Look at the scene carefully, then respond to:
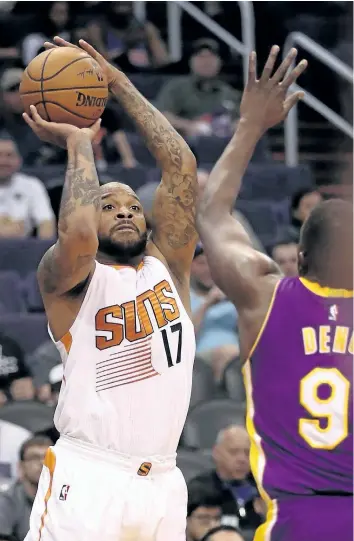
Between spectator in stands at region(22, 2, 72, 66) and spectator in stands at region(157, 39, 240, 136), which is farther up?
spectator in stands at region(22, 2, 72, 66)

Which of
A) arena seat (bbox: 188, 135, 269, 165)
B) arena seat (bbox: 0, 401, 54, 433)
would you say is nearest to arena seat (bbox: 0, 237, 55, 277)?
arena seat (bbox: 0, 401, 54, 433)

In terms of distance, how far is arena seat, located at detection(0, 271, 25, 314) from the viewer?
29.8ft

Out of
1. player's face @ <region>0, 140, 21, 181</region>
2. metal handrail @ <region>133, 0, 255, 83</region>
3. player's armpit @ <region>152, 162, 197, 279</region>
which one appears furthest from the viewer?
metal handrail @ <region>133, 0, 255, 83</region>

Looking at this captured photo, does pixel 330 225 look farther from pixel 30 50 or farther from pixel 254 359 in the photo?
pixel 30 50

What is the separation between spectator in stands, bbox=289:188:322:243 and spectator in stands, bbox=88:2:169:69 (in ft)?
8.87

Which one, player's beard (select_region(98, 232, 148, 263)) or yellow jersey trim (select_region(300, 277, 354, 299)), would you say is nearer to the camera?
yellow jersey trim (select_region(300, 277, 354, 299))

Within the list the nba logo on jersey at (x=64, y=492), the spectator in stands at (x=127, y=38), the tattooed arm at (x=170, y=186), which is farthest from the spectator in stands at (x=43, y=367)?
the spectator in stands at (x=127, y=38)

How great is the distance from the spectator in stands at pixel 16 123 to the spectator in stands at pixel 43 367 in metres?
2.99

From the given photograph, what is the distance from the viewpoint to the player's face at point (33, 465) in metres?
7.05

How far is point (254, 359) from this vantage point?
14.9 ft

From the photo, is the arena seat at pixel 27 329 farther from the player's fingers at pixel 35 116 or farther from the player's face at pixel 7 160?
the player's fingers at pixel 35 116

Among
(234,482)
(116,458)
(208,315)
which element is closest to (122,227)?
(116,458)

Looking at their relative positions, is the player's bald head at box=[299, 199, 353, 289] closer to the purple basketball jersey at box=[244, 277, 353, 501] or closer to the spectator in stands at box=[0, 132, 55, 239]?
the purple basketball jersey at box=[244, 277, 353, 501]

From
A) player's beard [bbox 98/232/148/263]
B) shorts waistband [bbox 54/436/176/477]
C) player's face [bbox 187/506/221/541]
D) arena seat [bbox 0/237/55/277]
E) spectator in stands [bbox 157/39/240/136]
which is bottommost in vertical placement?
player's face [bbox 187/506/221/541]
